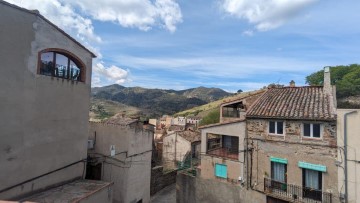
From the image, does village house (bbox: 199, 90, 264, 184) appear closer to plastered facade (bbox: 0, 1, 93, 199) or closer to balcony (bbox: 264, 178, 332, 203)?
balcony (bbox: 264, 178, 332, 203)

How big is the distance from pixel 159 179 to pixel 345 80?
215 feet

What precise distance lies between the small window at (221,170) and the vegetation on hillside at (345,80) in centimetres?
5185

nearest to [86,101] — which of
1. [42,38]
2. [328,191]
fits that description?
[42,38]

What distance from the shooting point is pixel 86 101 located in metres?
18.3

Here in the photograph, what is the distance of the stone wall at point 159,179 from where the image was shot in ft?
102

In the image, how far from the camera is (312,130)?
18.0 metres

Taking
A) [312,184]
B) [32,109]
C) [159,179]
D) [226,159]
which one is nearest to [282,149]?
[312,184]

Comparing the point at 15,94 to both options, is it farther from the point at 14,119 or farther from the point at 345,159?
the point at 345,159

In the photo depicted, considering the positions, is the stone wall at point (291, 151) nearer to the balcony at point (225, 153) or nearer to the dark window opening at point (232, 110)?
the balcony at point (225, 153)

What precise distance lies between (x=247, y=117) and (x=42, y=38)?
15.3 m

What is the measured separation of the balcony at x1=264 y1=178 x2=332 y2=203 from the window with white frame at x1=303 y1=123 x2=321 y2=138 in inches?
144

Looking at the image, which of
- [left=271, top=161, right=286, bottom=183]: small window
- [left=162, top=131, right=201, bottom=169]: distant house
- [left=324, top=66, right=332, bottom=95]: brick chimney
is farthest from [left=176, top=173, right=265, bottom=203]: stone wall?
[left=162, top=131, right=201, bottom=169]: distant house

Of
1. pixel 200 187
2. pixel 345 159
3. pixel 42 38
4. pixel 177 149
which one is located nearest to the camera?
pixel 42 38

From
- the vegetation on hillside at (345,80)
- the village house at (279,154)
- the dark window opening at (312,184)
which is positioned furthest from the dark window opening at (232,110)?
the vegetation on hillside at (345,80)
